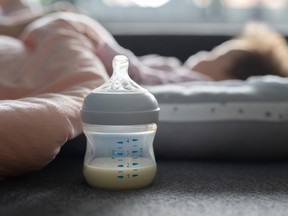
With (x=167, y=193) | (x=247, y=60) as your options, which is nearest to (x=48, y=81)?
(x=167, y=193)

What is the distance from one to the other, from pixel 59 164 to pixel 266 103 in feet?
1.50

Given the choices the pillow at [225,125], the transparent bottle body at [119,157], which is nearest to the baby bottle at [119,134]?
the transparent bottle body at [119,157]

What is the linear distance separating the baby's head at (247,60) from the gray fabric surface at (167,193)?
1.58 feet

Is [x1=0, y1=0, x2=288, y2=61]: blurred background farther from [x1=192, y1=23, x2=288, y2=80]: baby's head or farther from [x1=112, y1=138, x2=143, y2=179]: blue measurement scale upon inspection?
[x1=112, y1=138, x2=143, y2=179]: blue measurement scale

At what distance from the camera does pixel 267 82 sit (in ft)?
3.86

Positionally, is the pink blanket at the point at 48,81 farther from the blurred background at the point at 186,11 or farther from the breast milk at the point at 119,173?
the blurred background at the point at 186,11

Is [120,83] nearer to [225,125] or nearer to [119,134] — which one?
[119,134]

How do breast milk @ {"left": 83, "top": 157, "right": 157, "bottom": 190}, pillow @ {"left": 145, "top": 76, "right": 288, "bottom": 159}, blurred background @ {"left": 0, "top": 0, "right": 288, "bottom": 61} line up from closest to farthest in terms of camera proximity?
breast milk @ {"left": 83, "top": 157, "right": 157, "bottom": 190}, pillow @ {"left": 145, "top": 76, "right": 288, "bottom": 159}, blurred background @ {"left": 0, "top": 0, "right": 288, "bottom": 61}

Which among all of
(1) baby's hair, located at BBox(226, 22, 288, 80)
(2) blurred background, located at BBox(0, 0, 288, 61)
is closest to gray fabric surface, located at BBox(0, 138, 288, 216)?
(1) baby's hair, located at BBox(226, 22, 288, 80)

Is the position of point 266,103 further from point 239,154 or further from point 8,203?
point 8,203

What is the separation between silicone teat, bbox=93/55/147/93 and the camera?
89cm

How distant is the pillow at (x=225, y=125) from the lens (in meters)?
1.11

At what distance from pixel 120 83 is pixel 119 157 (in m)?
0.13

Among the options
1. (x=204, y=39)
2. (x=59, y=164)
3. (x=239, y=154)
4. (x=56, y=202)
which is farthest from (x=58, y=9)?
(x=56, y=202)
